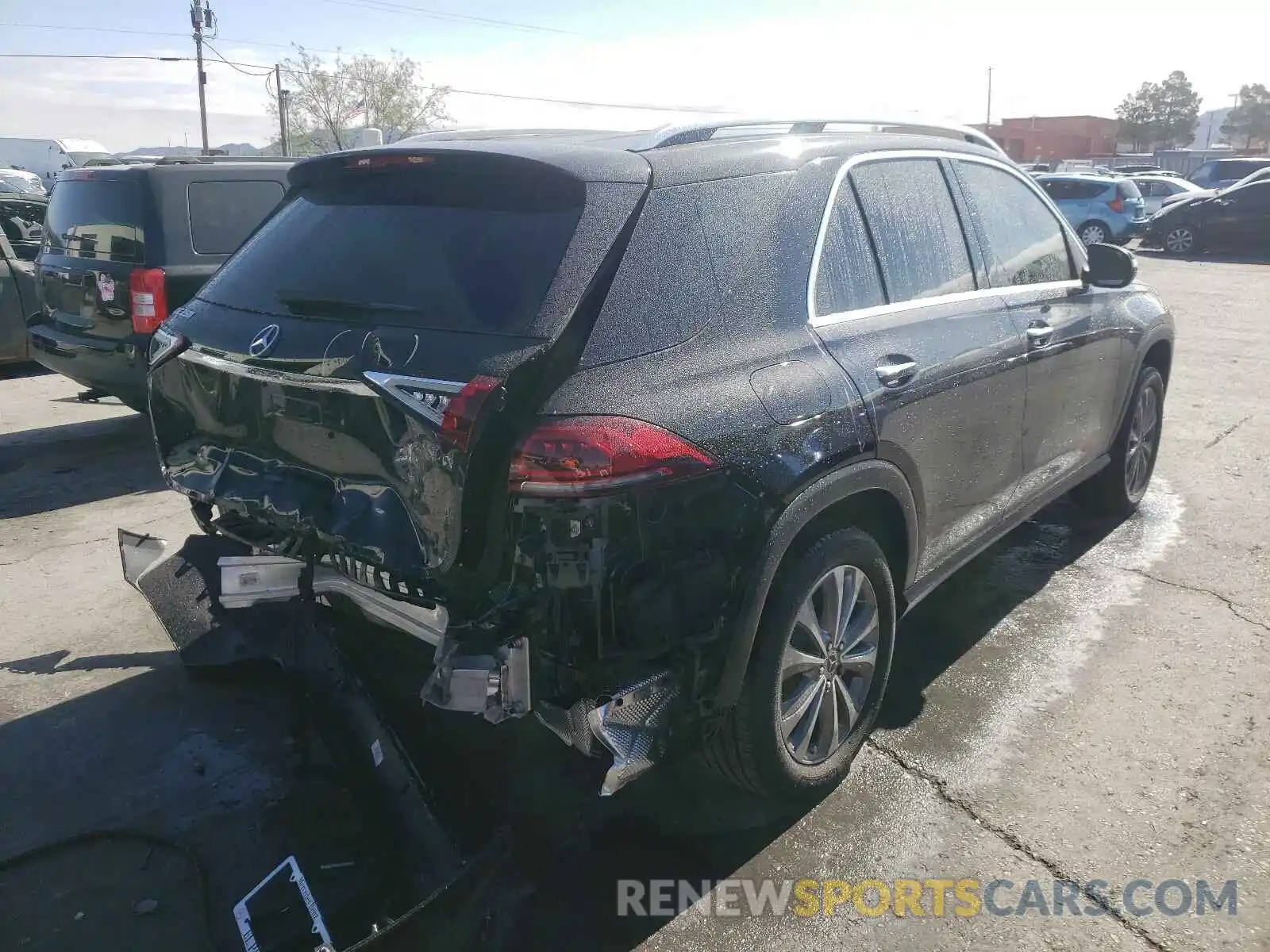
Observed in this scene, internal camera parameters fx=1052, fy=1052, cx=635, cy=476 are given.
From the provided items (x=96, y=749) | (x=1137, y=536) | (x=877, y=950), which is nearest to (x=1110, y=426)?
(x=1137, y=536)

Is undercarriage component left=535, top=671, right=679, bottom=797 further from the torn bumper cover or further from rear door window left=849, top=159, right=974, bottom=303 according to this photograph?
rear door window left=849, top=159, right=974, bottom=303

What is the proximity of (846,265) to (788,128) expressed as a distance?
51cm

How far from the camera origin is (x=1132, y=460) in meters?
5.59

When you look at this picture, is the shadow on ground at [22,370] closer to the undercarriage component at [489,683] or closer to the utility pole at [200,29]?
the undercarriage component at [489,683]

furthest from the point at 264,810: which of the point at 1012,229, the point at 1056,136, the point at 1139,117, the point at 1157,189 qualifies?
the point at 1139,117

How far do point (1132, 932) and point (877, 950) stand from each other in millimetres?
652

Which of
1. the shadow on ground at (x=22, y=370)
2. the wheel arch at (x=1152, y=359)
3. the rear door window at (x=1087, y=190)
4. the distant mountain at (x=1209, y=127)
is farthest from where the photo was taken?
the distant mountain at (x=1209, y=127)

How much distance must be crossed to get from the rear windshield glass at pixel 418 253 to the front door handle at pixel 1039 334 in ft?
7.05

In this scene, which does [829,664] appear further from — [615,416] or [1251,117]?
[1251,117]

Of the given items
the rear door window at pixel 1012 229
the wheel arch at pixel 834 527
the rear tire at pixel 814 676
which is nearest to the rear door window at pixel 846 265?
the wheel arch at pixel 834 527

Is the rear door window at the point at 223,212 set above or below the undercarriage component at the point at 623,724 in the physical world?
above

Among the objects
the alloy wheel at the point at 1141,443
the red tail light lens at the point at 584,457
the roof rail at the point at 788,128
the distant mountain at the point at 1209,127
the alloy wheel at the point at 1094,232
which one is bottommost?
the alloy wheel at the point at 1141,443

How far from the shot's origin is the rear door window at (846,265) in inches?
121

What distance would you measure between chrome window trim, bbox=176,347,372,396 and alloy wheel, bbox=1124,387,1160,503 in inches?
164
